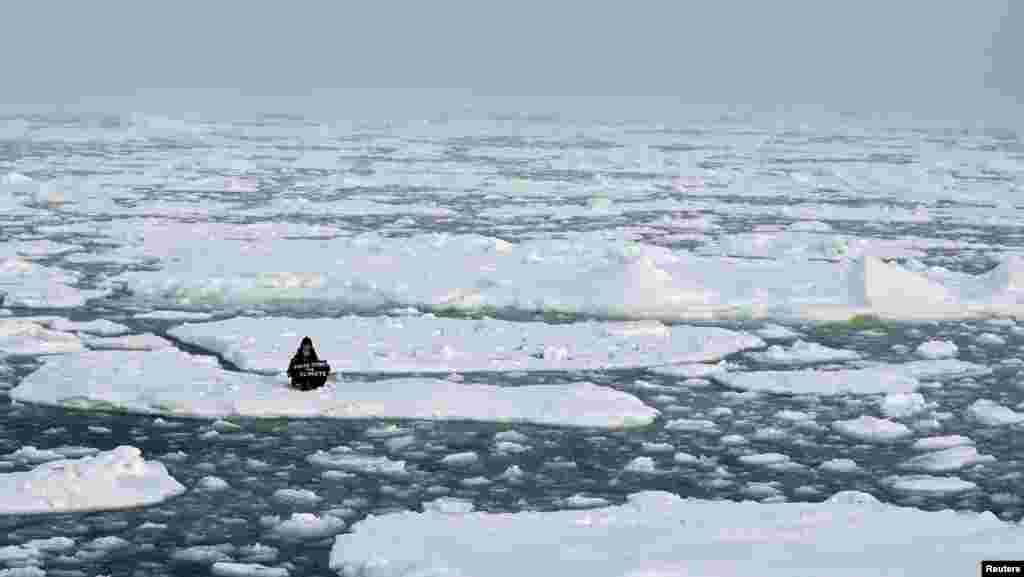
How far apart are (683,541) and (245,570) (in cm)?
194

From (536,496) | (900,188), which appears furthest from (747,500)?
(900,188)

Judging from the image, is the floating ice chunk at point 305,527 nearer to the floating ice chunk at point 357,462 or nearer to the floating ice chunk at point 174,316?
the floating ice chunk at point 357,462

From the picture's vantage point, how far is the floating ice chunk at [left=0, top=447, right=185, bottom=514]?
775cm

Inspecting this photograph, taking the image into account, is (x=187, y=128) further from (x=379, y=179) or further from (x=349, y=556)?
(x=349, y=556)

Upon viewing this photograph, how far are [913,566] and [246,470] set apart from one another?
11.7ft

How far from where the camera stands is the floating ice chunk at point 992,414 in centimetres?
973

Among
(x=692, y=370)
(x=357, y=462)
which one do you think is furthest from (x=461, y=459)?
(x=692, y=370)

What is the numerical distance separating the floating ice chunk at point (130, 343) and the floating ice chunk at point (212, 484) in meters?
3.65

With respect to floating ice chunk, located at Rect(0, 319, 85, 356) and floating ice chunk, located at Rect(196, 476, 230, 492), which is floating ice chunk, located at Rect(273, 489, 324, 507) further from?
floating ice chunk, located at Rect(0, 319, 85, 356)

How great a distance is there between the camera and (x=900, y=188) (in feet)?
88.7

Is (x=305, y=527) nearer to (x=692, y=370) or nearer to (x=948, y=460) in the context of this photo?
(x=948, y=460)

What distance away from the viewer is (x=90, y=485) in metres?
7.96

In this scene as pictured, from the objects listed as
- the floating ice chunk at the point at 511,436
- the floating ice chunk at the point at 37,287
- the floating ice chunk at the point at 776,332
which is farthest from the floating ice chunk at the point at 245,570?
the floating ice chunk at the point at 37,287

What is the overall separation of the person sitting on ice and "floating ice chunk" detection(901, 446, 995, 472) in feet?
12.3
